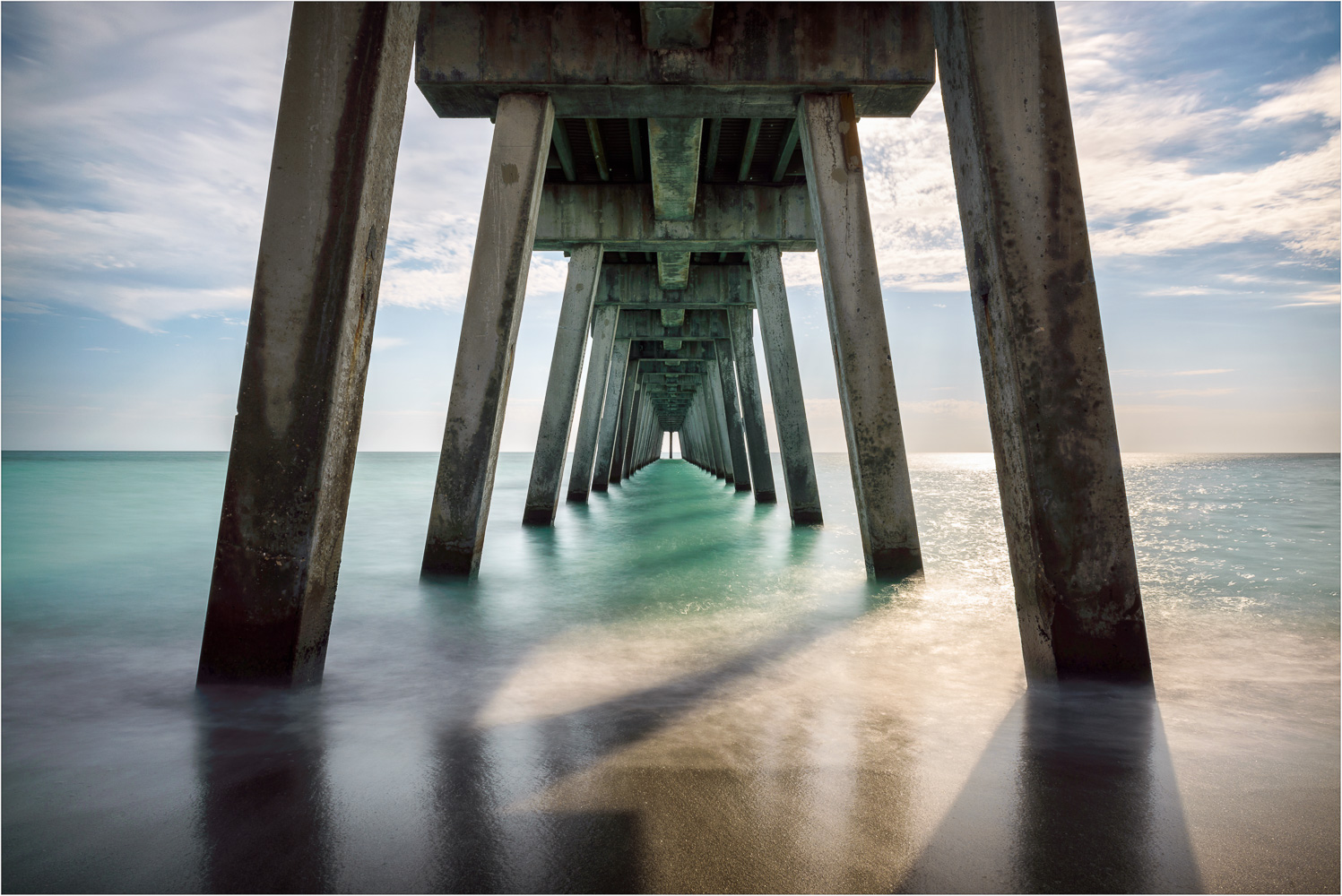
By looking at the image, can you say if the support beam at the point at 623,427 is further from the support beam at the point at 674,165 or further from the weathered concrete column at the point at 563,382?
the support beam at the point at 674,165

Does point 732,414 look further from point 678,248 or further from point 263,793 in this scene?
point 263,793

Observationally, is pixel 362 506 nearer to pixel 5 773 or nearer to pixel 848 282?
pixel 848 282

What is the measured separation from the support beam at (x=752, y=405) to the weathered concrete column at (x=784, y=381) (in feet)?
12.7

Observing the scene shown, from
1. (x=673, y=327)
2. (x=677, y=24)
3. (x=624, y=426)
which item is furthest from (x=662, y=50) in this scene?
(x=624, y=426)

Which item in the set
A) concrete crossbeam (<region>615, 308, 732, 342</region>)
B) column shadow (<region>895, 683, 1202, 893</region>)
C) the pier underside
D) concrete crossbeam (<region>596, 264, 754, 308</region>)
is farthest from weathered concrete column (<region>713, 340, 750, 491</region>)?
column shadow (<region>895, 683, 1202, 893</region>)

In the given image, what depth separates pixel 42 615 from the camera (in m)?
5.00

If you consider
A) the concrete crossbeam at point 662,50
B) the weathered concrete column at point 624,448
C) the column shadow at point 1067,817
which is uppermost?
the concrete crossbeam at point 662,50

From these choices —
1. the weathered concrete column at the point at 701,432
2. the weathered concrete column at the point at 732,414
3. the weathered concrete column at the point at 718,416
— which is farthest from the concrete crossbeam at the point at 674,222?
the weathered concrete column at the point at 701,432

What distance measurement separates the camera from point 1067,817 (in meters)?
1.99

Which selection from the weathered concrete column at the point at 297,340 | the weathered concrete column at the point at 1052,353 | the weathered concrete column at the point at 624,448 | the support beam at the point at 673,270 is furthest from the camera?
the weathered concrete column at the point at 624,448

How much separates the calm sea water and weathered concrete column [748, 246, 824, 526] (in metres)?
5.65

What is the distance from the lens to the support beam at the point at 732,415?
19391mm

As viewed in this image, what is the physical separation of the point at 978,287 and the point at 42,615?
6750 mm

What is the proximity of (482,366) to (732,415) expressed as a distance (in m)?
13.7
